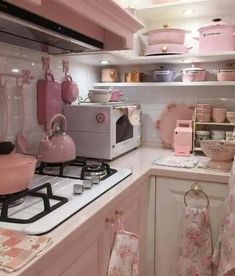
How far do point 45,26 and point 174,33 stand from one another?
98 cm

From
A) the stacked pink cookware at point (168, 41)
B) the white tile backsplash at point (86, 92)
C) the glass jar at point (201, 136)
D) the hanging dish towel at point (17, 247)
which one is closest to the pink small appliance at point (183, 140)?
the glass jar at point (201, 136)

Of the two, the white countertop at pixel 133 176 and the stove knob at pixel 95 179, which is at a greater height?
the stove knob at pixel 95 179

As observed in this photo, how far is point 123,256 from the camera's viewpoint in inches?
45.9

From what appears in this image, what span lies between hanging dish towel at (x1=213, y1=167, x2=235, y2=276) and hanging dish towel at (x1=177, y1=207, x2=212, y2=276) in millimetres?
91

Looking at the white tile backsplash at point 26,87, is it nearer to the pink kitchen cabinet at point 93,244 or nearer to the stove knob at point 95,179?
the stove knob at point 95,179

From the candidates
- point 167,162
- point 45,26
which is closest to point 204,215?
point 167,162

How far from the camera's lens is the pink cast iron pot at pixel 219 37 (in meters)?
1.78

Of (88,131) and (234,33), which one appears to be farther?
(234,33)

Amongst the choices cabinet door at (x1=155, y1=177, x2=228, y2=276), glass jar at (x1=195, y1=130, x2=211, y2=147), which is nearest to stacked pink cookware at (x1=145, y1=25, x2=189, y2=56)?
glass jar at (x1=195, y1=130, x2=211, y2=147)

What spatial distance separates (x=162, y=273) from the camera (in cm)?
165

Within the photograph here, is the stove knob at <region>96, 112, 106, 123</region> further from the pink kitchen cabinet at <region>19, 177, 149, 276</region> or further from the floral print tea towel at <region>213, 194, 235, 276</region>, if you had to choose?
the floral print tea towel at <region>213, 194, 235, 276</region>

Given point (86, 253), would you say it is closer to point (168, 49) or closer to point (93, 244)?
point (93, 244)

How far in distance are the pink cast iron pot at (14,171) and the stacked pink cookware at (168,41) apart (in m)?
1.18

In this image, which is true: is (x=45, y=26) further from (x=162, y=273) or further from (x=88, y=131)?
(x=162, y=273)
